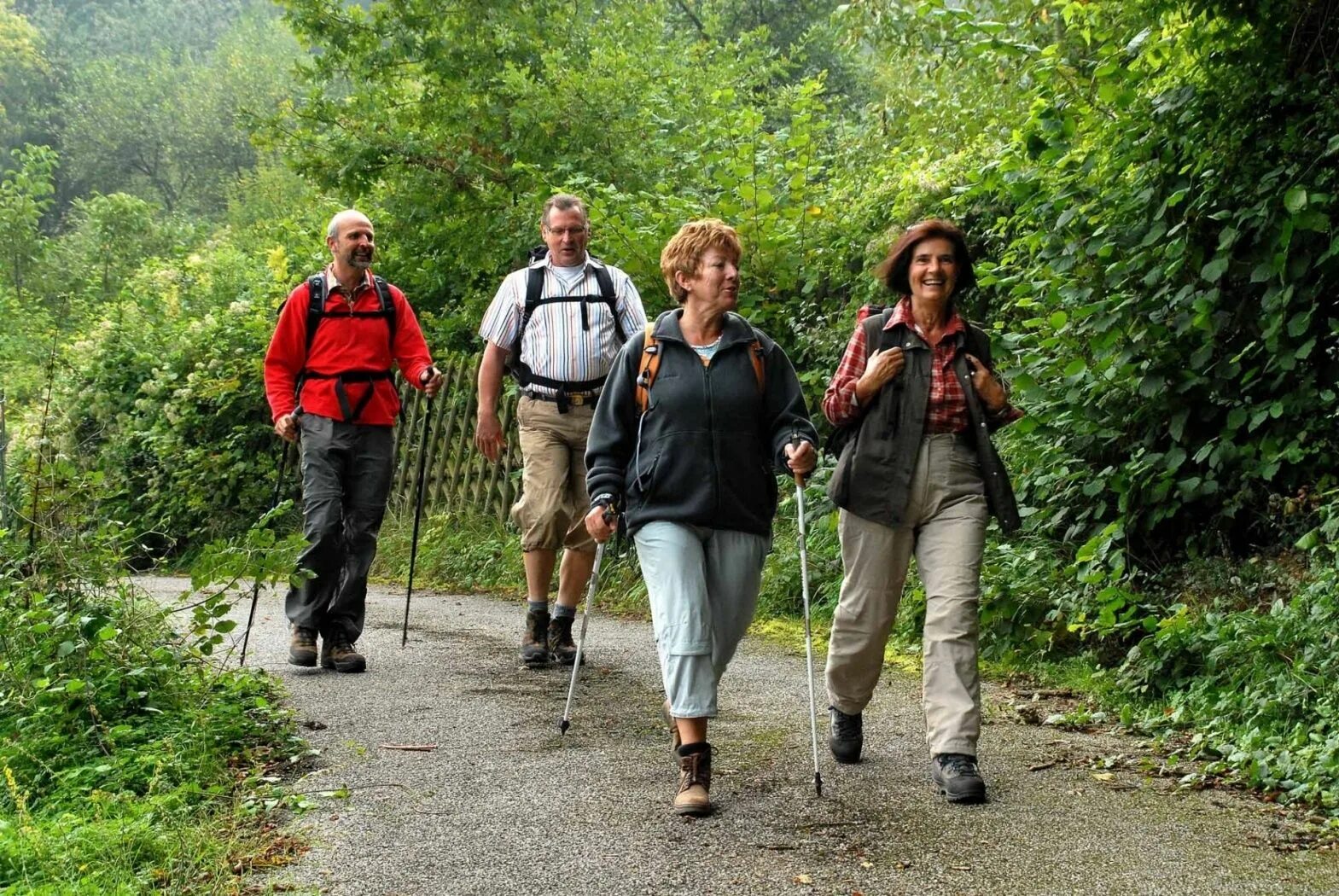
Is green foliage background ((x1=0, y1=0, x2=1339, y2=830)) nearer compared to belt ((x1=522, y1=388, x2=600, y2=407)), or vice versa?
green foliage background ((x1=0, y1=0, x2=1339, y2=830))

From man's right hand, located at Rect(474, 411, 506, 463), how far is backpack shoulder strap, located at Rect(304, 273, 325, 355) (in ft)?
3.13

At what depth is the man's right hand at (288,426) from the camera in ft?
24.6

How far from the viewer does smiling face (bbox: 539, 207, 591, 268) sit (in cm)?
730

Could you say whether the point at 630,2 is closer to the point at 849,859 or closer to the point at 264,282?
the point at 264,282

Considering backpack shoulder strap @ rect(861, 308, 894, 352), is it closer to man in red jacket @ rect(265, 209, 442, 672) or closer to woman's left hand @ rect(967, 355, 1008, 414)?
woman's left hand @ rect(967, 355, 1008, 414)

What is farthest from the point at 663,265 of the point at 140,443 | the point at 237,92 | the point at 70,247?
the point at 237,92

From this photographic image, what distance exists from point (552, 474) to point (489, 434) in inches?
15.7

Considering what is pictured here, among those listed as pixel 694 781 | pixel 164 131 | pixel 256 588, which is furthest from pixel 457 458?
pixel 164 131

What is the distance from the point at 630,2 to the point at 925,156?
22.7 feet

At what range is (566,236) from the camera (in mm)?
7332

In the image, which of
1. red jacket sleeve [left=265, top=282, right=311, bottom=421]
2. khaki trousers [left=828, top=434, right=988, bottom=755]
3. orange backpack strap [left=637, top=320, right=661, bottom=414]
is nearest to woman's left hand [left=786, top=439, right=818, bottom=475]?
khaki trousers [left=828, top=434, right=988, bottom=755]

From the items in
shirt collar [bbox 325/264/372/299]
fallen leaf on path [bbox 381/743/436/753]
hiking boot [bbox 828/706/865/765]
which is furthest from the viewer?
shirt collar [bbox 325/264/372/299]

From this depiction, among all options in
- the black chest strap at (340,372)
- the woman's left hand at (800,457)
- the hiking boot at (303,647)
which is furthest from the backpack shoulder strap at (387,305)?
the woman's left hand at (800,457)

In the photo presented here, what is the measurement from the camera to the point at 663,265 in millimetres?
5285
